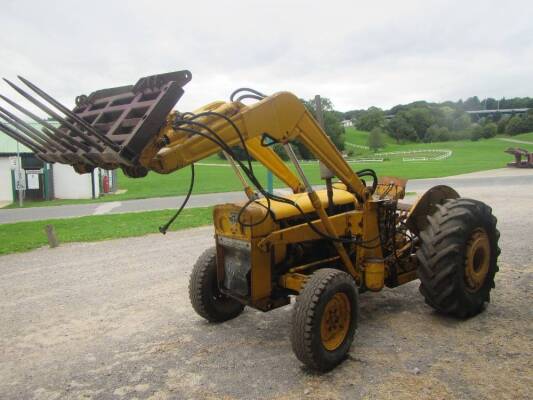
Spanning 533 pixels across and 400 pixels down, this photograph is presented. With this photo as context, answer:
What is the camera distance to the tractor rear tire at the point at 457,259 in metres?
5.20

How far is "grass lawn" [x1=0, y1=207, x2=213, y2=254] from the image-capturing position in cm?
1154

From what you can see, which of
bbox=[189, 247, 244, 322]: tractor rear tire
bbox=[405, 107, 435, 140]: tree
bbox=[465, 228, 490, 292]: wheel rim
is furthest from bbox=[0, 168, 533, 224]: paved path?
bbox=[405, 107, 435, 140]: tree

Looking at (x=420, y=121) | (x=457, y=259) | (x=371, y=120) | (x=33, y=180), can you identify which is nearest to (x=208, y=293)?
(x=457, y=259)

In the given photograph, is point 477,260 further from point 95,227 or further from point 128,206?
point 128,206

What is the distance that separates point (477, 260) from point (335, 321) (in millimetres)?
2157

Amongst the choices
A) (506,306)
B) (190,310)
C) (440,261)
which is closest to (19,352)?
(190,310)

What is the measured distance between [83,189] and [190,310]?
2233 centimetres

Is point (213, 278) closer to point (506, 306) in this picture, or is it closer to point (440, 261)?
point (440, 261)

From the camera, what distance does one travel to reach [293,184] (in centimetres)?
602

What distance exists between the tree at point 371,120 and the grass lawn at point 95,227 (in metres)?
111

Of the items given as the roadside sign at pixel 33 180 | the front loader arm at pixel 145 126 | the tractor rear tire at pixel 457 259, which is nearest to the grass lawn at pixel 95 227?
the front loader arm at pixel 145 126

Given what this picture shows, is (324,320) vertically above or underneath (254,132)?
underneath

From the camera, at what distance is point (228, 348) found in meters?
4.91

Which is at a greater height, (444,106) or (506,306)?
(444,106)
